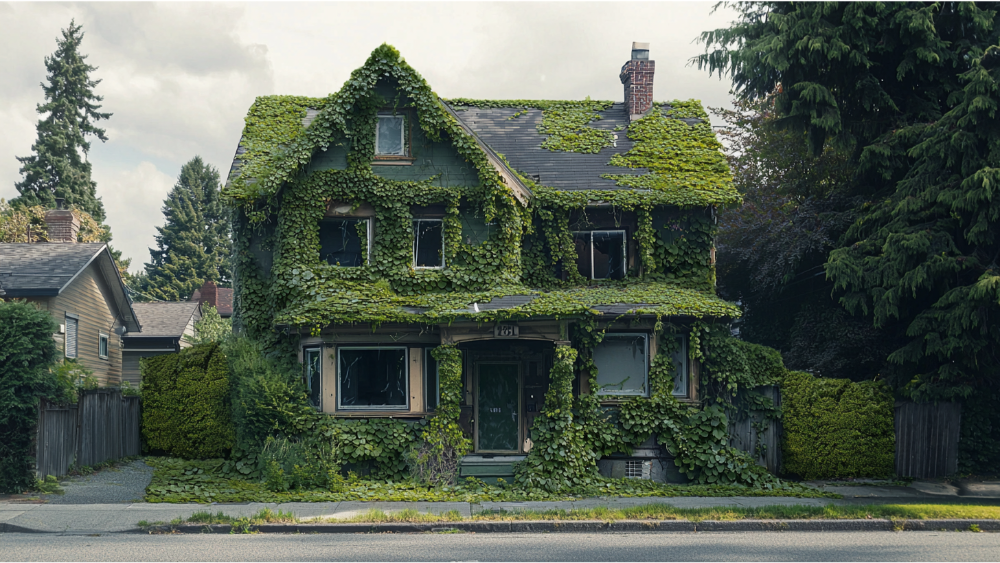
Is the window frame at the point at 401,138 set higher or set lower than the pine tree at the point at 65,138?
lower

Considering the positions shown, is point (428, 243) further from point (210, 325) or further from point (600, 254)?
point (210, 325)

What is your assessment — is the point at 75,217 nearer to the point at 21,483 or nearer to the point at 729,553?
the point at 21,483

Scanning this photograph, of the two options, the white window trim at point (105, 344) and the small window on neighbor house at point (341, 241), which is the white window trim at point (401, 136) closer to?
the small window on neighbor house at point (341, 241)

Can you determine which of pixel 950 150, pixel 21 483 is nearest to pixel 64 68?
pixel 21 483

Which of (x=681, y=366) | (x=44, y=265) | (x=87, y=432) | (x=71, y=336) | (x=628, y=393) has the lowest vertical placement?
(x=87, y=432)

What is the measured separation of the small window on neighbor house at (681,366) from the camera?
58.5 feet

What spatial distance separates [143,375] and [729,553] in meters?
14.0

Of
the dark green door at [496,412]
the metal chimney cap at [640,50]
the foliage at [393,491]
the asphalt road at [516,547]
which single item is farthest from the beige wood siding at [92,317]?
the metal chimney cap at [640,50]

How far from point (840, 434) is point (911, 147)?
657 cm

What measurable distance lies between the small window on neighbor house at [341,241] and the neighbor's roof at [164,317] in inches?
787

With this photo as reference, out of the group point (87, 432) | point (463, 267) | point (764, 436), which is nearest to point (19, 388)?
point (87, 432)

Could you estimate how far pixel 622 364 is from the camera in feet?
58.6

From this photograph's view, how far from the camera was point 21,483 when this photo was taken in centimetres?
1370

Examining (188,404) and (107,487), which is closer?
(107,487)
